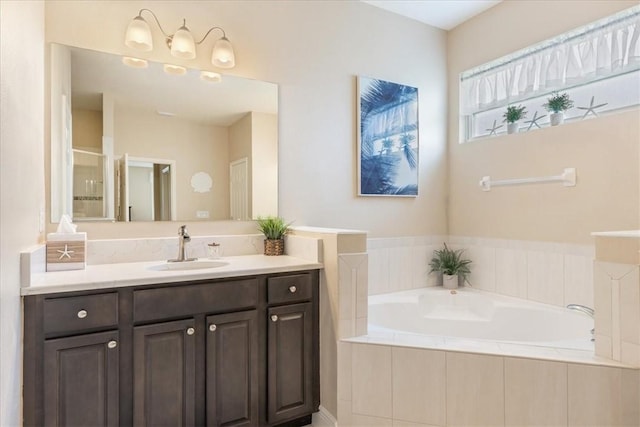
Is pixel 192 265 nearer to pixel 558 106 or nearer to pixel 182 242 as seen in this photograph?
pixel 182 242

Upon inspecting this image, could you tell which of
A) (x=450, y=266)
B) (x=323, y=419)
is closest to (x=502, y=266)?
(x=450, y=266)

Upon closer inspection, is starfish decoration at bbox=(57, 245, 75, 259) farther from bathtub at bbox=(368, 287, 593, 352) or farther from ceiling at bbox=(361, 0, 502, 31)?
ceiling at bbox=(361, 0, 502, 31)

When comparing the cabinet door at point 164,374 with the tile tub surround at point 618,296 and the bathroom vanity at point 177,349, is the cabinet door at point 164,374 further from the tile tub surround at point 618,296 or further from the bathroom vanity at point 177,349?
the tile tub surround at point 618,296

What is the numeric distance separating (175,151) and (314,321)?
136 centimetres

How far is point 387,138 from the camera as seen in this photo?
3039mm

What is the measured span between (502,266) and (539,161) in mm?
870

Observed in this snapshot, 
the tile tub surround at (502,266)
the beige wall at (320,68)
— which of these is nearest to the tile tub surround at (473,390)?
the tile tub surround at (502,266)

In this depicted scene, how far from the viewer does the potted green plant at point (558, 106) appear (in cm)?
257

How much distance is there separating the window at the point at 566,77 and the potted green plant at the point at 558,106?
4cm

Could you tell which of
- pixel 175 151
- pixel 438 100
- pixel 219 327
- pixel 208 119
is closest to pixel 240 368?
pixel 219 327

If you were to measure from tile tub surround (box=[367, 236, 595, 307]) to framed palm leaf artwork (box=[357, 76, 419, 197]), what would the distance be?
1.56 feet

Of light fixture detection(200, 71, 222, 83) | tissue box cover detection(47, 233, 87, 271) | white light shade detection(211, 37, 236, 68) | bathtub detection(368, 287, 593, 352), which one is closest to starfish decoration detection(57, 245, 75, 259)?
tissue box cover detection(47, 233, 87, 271)

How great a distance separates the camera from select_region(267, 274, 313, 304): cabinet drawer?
1.92 metres

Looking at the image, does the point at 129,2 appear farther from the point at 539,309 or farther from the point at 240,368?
the point at 539,309
